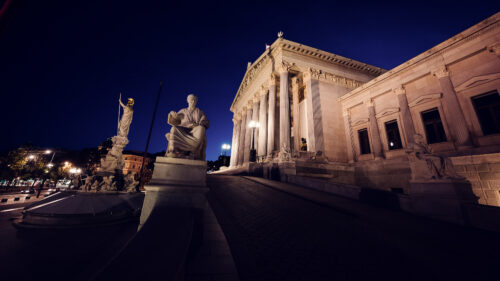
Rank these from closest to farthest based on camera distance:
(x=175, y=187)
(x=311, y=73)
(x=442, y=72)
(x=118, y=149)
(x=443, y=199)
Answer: (x=175, y=187) → (x=443, y=199) → (x=118, y=149) → (x=442, y=72) → (x=311, y=73)

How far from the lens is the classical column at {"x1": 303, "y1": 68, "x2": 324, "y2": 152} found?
17016mm

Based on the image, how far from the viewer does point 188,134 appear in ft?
13.8

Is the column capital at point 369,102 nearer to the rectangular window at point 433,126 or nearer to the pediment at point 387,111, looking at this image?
the pediment at point 387,111

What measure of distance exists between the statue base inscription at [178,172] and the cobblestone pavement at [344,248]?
1034 mm

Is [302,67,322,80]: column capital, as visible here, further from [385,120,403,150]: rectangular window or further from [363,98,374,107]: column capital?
[385,120,403,150]: rectangular window

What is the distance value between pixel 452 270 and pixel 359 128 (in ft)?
54.3

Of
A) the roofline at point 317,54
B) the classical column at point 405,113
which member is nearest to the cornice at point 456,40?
the classical column at point 405,113

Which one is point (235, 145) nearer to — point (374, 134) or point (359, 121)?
point (359, 121)

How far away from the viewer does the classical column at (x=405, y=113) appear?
1309cm

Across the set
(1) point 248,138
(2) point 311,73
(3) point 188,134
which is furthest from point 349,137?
(3) point 188,134

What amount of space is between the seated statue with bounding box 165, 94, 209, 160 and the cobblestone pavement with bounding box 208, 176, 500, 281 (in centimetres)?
156

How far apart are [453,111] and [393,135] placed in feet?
12.4

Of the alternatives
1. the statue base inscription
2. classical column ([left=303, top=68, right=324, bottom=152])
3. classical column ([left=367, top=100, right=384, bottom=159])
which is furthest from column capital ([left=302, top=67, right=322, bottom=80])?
the statue base inscription

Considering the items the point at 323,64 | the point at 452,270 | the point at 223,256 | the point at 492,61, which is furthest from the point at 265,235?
the point at 323,64
